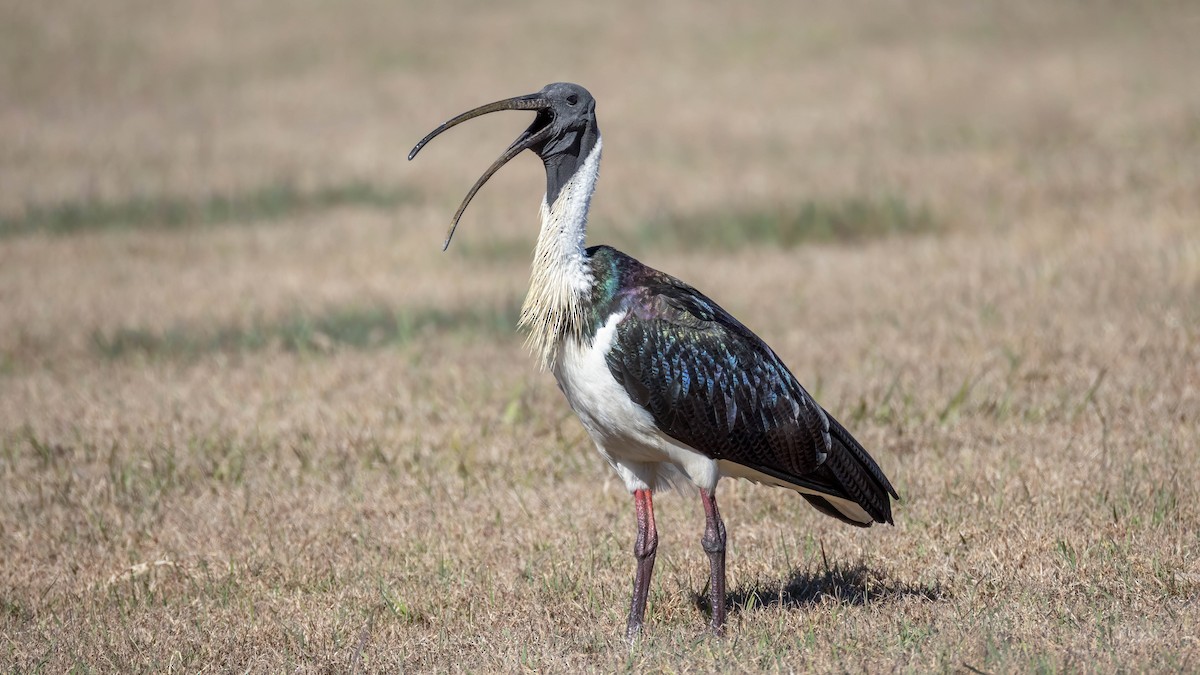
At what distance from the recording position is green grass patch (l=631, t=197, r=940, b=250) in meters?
14.6

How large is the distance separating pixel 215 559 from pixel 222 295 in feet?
21.5

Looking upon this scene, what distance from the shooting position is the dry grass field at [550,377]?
577cm

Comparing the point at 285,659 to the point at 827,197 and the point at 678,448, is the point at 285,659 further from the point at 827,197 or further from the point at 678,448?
the point at 827,197

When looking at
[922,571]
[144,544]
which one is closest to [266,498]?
[144,544]

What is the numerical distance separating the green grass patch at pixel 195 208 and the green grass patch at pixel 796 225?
3931mm

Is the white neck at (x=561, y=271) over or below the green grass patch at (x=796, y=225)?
over

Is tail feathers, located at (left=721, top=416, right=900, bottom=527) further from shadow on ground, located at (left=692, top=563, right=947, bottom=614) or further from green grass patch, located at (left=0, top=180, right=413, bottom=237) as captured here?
green grass patch, located at (left=0, top=180, right=413, bottom=237)

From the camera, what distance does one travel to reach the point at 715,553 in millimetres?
5535

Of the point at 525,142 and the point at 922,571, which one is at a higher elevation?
the point at 525,142

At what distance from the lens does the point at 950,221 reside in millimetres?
14352

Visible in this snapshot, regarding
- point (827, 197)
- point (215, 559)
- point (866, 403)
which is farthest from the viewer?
point (827, 197)

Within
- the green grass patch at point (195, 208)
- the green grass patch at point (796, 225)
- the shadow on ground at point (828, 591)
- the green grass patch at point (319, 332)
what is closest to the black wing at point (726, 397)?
the shadow on ground at point (828, 591)

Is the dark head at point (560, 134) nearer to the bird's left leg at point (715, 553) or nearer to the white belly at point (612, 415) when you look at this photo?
the white belly at point (612, 415)

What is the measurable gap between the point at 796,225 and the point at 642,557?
9586mm
